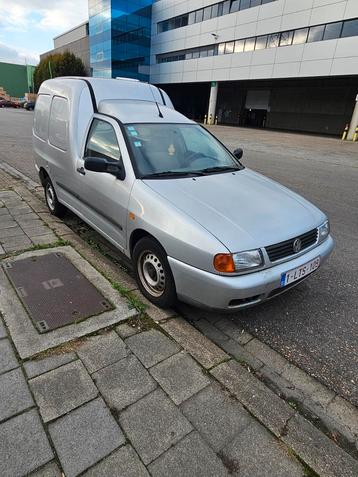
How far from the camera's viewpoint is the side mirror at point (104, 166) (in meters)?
3.04

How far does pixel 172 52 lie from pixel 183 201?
44742 mm

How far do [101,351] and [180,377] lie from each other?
63 centimetres

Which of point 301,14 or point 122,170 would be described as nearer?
point 122,170

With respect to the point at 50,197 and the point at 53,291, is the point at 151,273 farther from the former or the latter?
the point at 50,197

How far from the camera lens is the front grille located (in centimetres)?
251

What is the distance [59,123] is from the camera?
4340mm

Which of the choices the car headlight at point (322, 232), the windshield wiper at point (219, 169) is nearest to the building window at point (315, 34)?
the windshield wiper at point (219, 169)

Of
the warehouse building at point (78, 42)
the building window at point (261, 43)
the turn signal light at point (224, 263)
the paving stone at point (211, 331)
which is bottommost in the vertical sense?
the paving stone at point (211, 331)

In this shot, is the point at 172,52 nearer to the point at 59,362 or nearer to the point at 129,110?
the point at 129,110

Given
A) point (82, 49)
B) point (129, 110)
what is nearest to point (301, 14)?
point (129, 110)

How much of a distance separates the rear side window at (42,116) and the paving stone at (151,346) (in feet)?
12.3

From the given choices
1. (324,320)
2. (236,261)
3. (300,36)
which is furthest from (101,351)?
(300,36)

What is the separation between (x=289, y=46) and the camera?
91.9ft

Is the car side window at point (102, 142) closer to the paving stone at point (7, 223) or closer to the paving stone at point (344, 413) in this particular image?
the paving stone at point (7, 223)
